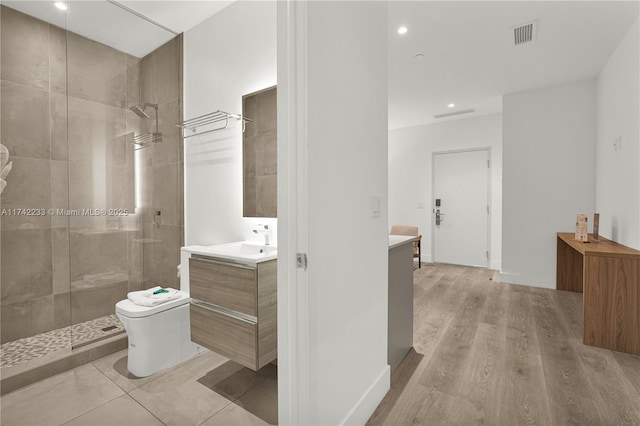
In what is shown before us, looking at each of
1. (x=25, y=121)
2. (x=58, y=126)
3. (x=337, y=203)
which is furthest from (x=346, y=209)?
(x=25, y=121)

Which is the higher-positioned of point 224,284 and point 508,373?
point 224,284

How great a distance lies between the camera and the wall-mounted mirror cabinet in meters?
2.31

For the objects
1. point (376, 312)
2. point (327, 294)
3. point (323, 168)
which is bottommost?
point (376, 312)

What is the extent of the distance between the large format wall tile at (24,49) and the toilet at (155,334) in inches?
71.0

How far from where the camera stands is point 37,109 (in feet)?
7.58

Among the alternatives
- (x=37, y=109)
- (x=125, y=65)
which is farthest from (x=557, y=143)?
(x=37, y=109)

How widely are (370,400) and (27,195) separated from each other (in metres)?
2.75

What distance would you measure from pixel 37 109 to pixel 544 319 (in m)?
4.60

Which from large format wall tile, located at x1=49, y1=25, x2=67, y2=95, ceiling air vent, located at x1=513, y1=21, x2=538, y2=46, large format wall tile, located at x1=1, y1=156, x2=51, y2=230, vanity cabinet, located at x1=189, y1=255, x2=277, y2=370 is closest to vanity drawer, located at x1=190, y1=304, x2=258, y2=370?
vanity cabinet, located at x1=189, y1=255, x2=277, y2=370

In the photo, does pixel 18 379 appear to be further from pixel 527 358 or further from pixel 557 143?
pixel 557 143

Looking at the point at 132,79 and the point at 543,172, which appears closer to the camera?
the point at 132,79

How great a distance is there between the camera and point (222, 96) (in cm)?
258

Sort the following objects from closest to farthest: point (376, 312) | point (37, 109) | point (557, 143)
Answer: point (376, 312), point (37, 109), point (557, 143)

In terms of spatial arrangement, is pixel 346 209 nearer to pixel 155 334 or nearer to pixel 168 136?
pixel 155 334
